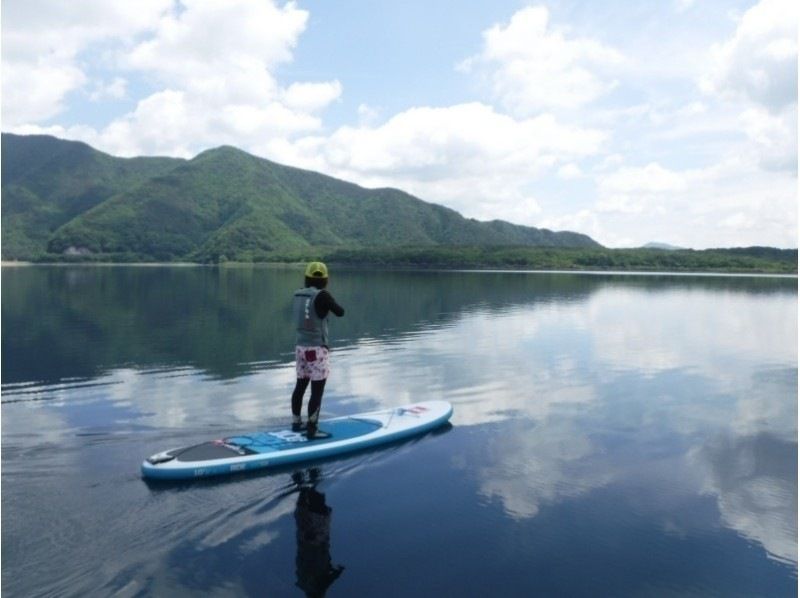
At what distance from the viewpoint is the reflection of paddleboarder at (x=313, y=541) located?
8.08 metres

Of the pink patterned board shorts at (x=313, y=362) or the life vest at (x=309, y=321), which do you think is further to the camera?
the pink patterned board shorts at (x=313, y=362)

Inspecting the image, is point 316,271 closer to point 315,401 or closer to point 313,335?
point 313,335

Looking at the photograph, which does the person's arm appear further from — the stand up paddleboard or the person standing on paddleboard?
the stand up paddleboard

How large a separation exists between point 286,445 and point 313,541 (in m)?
3.50

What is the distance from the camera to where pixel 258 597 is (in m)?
7.64

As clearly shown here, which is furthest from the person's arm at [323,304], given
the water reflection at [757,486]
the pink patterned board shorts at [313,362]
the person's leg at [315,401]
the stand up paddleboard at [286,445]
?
the water reflection at [757,486]

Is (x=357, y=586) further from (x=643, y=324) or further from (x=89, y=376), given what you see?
(x=643, y=324)

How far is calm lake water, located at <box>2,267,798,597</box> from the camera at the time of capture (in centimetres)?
836

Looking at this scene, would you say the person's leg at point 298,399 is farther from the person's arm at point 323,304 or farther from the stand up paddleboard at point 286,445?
the person's arm at point 323,304

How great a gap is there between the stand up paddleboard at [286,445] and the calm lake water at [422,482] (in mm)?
328

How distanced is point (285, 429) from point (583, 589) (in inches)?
305

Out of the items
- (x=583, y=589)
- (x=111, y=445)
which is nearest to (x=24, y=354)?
(x=111, y=445)

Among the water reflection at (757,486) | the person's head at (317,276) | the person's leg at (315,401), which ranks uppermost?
the person's head at (317,276)

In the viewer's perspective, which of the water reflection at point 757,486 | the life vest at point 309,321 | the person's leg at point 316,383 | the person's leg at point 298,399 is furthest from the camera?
the person's leg at point 298,399
